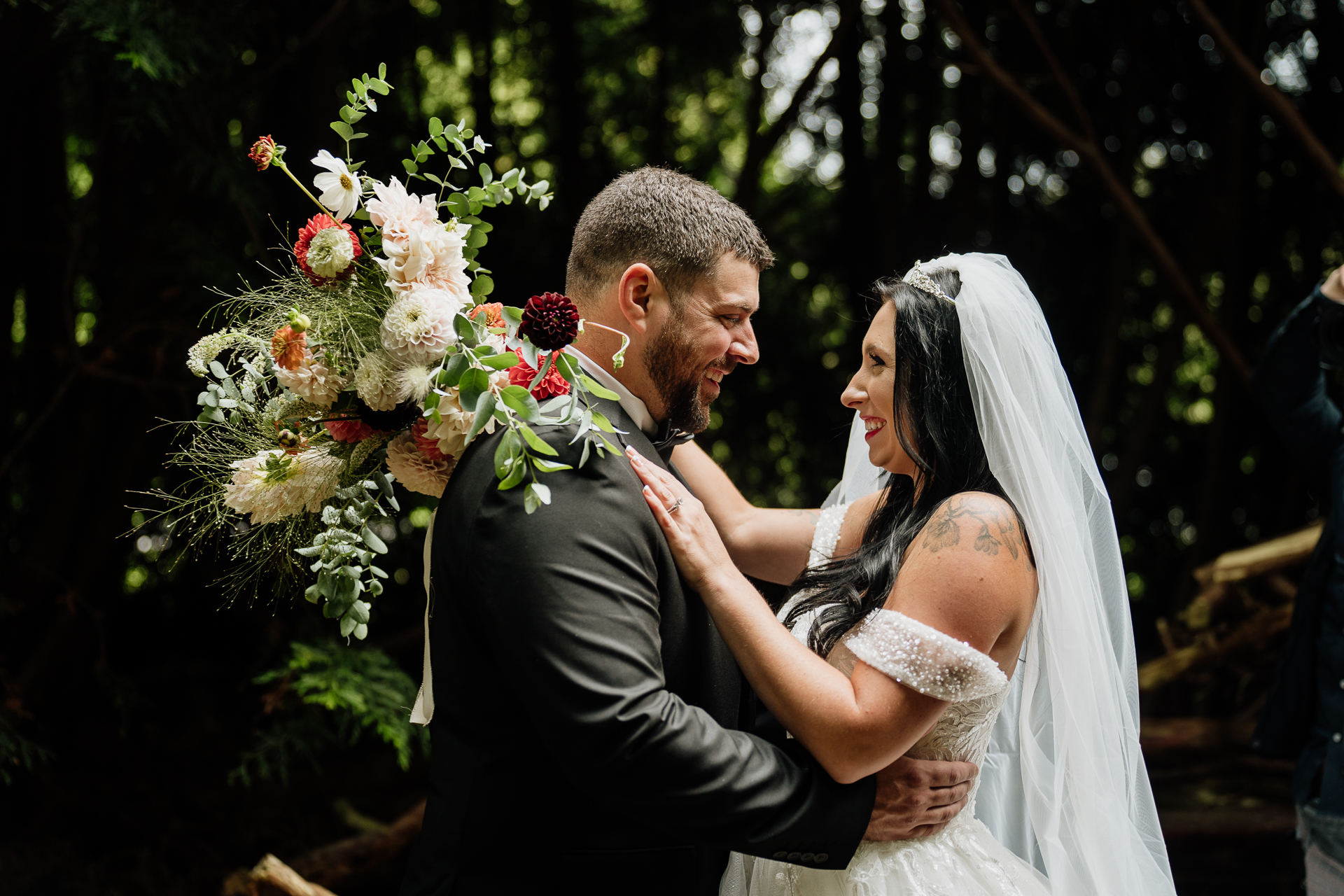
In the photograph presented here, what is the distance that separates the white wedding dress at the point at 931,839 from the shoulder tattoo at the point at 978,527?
6.7 inches

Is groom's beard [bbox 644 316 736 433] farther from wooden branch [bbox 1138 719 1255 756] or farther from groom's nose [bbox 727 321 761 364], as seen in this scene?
wooden branch [bbox 1138 719 1255 756]

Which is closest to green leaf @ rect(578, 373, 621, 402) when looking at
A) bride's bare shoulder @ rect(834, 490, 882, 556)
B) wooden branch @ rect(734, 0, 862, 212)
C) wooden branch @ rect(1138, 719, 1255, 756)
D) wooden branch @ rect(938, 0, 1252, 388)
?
bride's bare shoulder @ rect(834, 490, 882, 556)

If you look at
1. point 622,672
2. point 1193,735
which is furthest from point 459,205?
point 1193,735

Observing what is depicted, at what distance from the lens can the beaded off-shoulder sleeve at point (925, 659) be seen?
167 cm

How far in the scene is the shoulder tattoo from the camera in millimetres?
1770

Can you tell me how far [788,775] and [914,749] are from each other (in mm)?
435

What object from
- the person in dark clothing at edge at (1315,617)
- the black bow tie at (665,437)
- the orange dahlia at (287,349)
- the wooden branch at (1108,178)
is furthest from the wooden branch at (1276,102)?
the orange dahlia at (287,349)

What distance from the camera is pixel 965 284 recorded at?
1.99 meters

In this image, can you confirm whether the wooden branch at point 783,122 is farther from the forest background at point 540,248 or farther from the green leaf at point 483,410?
the green leaf at point 483,410

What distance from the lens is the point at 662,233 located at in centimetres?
179

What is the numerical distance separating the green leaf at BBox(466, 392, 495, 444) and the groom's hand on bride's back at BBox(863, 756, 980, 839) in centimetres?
104

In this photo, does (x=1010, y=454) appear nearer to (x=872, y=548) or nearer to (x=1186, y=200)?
(x=872, y=548)

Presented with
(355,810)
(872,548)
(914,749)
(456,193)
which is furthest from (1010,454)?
(355,810)

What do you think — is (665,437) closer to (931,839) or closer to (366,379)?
(366,379)
